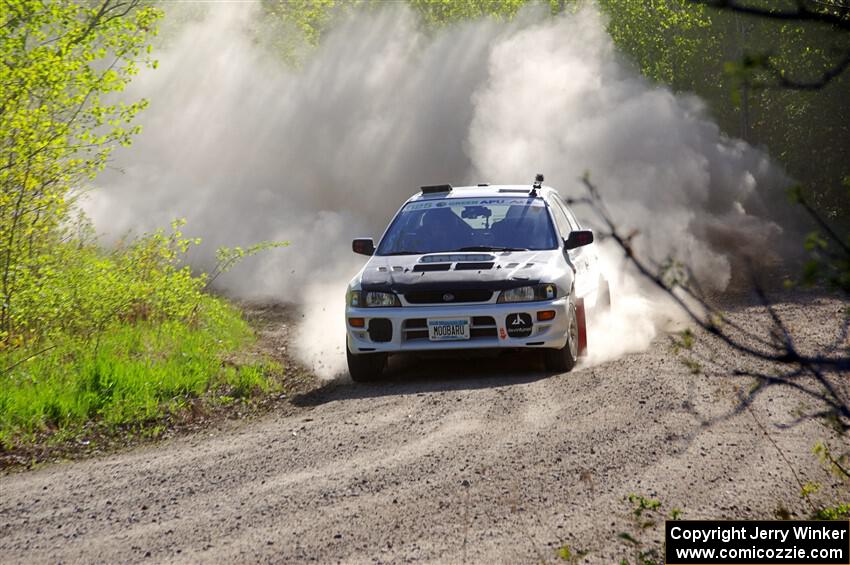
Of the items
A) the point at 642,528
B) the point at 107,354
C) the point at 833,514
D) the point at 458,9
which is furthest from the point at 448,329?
the point at 458,9

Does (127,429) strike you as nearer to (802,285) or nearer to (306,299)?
(802,285)

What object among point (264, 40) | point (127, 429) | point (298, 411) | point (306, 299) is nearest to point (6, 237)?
point (127, 429)

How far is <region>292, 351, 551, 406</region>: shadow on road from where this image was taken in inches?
369

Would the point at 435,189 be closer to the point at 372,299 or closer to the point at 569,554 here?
the point at 372,299

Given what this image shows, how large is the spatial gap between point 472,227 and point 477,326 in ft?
4.97

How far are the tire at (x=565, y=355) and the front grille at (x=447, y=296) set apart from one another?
77 centimetres

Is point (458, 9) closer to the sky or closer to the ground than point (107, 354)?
closer to the sky

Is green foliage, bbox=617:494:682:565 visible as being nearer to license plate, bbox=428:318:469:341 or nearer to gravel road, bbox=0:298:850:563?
gravel road, bbox=0:298:850:563

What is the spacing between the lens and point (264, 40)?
37.8 m

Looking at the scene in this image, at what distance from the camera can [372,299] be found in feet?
32.0

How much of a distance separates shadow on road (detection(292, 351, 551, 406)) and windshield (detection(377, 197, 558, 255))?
109 centimetres

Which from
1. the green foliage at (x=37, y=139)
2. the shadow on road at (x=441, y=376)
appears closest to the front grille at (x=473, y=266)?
the shadow on road at (x=441, y=376)
